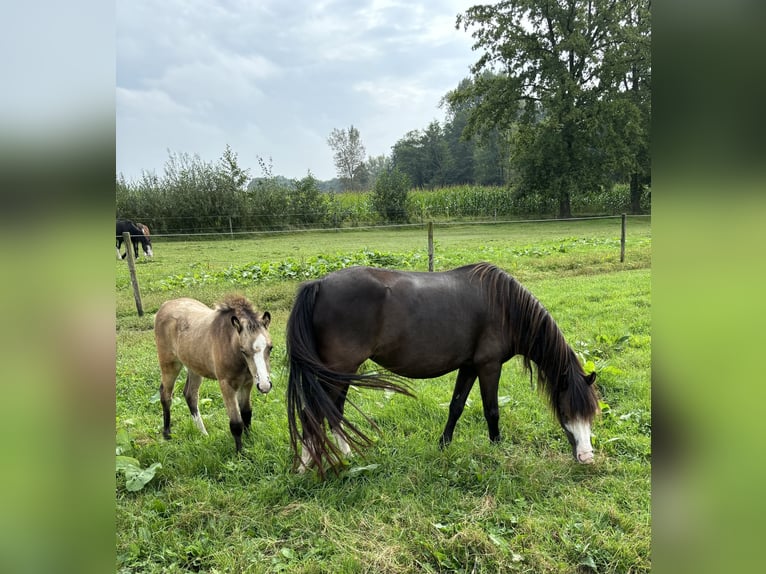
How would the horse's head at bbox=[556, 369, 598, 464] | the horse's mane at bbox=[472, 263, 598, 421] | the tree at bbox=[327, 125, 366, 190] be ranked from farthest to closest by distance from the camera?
the tree at bbox=[327, 125, 366, 190] → the horse's mane at bbox=[472, 263, 598, 421] → the horse's head at bbox=[556, 369, 598, 464]

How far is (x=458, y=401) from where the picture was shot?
3.48 m

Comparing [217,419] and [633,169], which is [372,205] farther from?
[217,419]

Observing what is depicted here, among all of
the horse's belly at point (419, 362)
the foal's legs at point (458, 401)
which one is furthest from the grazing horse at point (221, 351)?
the foal's legs at point (458, 401)

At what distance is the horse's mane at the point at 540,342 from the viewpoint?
126 inches

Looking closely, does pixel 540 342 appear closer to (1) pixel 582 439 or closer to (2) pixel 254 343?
(1) pixel 582 439

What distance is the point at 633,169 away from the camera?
2416cm

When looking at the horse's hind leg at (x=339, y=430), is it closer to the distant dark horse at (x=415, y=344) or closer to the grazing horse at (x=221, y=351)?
the distant dark horse at (x=415, y=344)

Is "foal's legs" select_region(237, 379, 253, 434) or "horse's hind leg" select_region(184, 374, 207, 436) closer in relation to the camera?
"foal's legs" select_region(237, 379, 253, 434)

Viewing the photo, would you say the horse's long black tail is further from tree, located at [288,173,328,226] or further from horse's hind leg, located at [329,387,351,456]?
tree, located at [288,173,328,226]

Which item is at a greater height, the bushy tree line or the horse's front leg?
the bushy tree line

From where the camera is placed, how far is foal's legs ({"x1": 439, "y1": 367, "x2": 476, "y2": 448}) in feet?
11.3

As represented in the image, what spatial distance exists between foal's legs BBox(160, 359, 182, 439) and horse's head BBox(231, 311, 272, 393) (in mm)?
1093

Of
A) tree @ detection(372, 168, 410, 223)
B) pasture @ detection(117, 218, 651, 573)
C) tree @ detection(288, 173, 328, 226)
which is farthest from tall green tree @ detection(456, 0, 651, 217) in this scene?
pasture @ detection(117, 218, 651, 573)

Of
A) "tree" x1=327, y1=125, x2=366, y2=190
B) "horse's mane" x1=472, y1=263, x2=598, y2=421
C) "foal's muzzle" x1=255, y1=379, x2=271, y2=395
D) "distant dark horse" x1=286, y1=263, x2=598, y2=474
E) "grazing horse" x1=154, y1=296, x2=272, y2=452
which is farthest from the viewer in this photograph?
"tree" x1=327, y1=125, x2=366, y2=190
